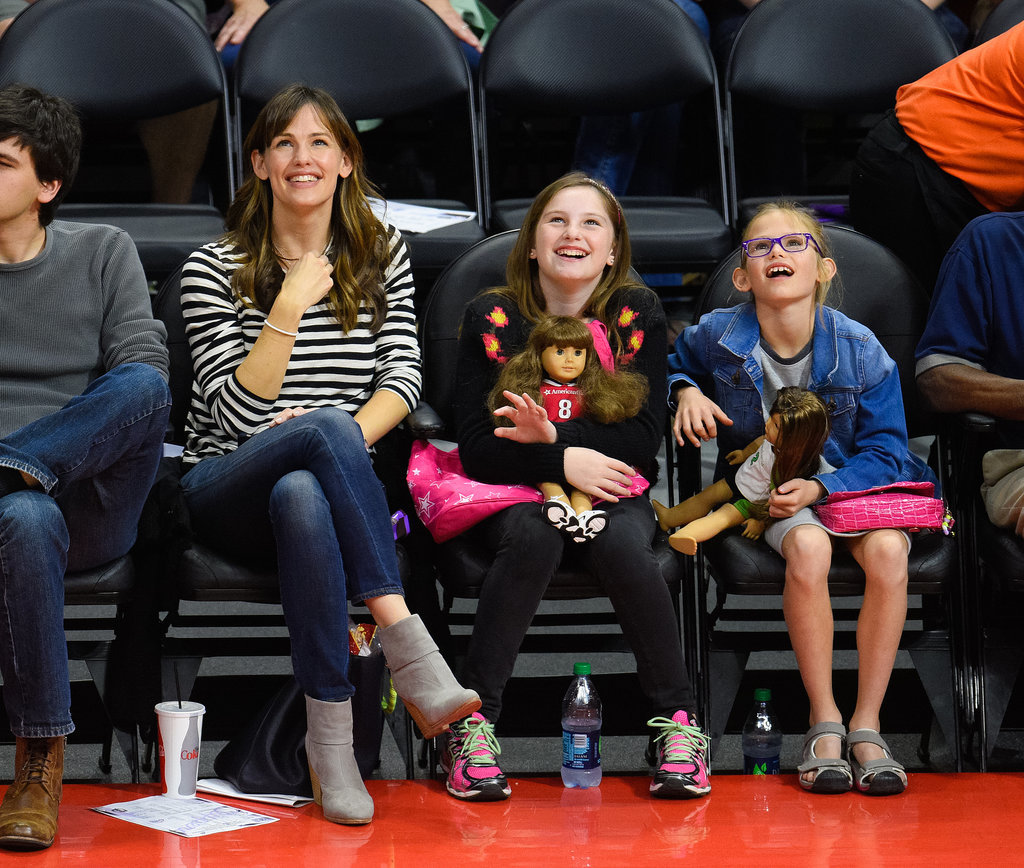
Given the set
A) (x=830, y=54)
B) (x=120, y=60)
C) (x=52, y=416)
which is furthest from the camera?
(x=830, y=54)

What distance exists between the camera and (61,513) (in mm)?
2068

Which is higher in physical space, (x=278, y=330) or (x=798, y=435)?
(x=278, y=330)

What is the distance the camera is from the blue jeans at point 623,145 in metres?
3.78

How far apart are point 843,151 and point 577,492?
2325mm

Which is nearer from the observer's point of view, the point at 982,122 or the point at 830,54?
the point at 982,122

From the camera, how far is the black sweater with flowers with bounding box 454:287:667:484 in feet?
7.93

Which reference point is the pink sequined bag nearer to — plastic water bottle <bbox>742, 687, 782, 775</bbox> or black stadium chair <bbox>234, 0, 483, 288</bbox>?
plastic water bottle <bbox>742, 687, 782, 775</bbox>

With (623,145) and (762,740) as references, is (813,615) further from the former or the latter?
(623,145)

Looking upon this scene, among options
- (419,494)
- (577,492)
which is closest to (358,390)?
(419,494)

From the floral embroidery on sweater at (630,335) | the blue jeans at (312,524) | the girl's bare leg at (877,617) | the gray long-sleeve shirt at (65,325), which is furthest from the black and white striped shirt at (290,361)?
the girl's bare leg at (877,617)

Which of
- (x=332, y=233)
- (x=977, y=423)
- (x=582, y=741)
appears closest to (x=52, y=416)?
(x=332, y=233)

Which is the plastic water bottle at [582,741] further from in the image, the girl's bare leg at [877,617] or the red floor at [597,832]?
the girl's bare leg at [877,617]

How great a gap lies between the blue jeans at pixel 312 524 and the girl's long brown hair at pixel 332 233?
0.38 meters

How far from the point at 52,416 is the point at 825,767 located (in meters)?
1.40
